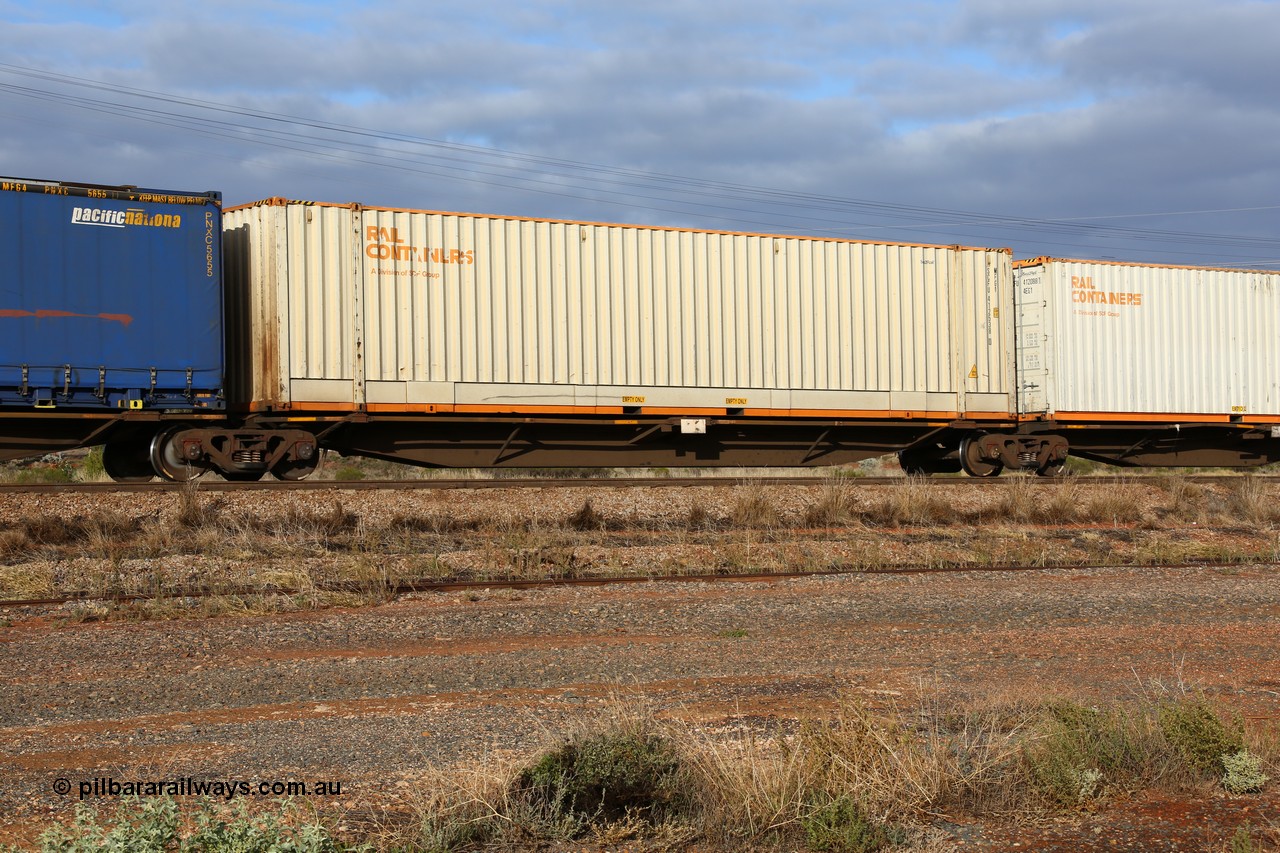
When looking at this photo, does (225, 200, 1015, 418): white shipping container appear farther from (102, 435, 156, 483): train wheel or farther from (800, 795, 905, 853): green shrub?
(800, 795, 905, 853): green shrub

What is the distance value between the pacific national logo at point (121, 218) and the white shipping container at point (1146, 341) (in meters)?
13.4

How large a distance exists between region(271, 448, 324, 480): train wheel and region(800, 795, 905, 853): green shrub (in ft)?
40.3

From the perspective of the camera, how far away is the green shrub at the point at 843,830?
4359 mm

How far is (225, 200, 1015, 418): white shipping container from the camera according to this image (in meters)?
15.3

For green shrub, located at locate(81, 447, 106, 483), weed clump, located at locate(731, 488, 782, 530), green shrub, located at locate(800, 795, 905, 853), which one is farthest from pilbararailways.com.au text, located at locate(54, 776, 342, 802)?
green shrub, located at locate(81, 447, 106, 483)

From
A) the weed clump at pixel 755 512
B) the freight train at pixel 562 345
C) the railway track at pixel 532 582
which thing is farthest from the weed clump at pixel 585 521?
the railway track at pixel 532 582

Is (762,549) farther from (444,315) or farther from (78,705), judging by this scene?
(78,705)

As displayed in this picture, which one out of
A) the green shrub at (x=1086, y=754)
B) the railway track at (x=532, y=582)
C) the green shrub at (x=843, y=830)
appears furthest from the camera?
the railway track at (x=532, y=582)

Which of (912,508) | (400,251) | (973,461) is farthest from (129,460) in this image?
(973,461)

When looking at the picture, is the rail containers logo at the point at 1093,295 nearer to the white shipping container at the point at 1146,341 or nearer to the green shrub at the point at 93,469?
the white shipping container at the point at 1146,341

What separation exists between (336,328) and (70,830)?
11.7 metres

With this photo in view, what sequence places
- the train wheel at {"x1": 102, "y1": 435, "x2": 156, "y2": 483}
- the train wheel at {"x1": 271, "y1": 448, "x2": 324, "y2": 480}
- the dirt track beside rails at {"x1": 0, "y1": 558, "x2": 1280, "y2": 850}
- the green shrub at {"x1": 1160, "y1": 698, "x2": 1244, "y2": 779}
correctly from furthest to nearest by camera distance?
the train wheel at {"x1": 271, "y1": 448, "x2": 324, "y2": 480}
the train wheel at {"x1": 102, "y1": 435, "x2": 156, "y2": 483}
the green shrub at {"x1": 1160, "y1": 698, "x2": 1244, "y2": 779}
the dirt track beside rails at {"x1": 0, "y1": 558, "x2": 1280, "y2": 850}

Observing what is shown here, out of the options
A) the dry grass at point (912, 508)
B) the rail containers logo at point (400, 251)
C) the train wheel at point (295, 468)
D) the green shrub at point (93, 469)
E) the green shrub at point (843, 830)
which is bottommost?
the green shrub at point (843, 830)

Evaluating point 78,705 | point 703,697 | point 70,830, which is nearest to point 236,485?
point 78,705
